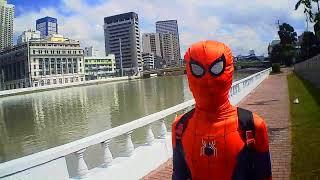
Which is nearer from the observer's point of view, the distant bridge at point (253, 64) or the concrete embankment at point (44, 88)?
the concrete embankment at point (44, 88)

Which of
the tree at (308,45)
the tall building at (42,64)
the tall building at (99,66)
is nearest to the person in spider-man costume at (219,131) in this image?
the tree at (308,45)

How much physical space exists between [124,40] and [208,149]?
15490 cm

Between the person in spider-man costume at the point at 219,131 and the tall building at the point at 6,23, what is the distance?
186 m

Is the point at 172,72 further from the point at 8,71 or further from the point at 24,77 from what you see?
the point at 8,71

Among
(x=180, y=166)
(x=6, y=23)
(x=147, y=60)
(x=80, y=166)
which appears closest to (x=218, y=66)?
(x=180, y=166)

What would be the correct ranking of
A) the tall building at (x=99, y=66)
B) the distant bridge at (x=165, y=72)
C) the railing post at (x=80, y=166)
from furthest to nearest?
the tall building at (x=99, y=66) < the distant bridge at (x=165, y=72) < the railing post at (x=80, y=166)

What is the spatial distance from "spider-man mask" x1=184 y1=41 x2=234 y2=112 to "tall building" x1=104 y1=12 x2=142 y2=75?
140 metres

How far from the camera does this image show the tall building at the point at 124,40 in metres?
151

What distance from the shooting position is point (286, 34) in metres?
98.3

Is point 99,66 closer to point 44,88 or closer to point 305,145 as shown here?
point 44,88

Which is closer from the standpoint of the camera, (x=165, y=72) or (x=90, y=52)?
(x=165, y=72)

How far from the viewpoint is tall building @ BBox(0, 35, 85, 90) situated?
115062mm

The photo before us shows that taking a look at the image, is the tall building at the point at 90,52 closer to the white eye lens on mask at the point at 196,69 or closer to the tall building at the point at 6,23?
the tall building at the point at 6,23

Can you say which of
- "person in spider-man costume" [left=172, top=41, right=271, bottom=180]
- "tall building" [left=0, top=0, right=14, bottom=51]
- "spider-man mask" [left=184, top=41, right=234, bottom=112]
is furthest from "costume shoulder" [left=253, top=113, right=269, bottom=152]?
"tall building" [left=0, top=0, right=14, bottom=51]
